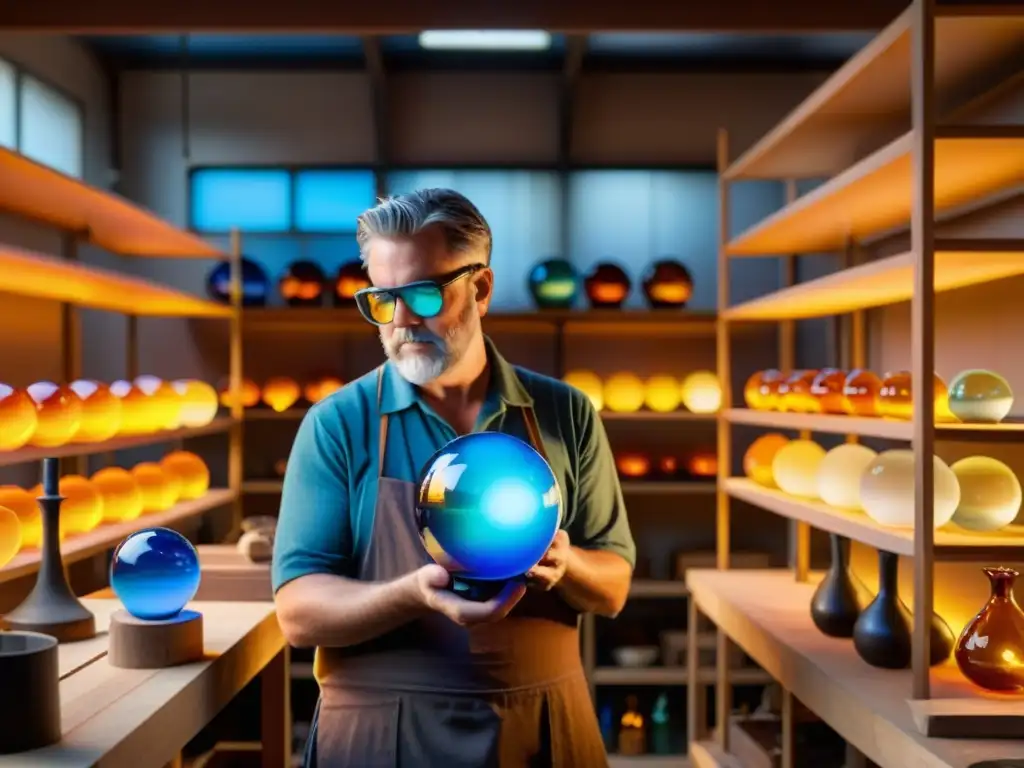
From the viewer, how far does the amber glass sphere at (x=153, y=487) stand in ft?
12.6

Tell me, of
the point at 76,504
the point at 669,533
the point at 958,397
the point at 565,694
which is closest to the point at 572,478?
the point at 565,694

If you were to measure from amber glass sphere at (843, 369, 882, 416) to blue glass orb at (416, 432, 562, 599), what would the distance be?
1.46m

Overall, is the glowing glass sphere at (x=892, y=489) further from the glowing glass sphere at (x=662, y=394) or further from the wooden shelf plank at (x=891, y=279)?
the glowing glass sphere at (x=662, y=394)

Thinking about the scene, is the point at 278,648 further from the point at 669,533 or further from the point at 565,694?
the point at 669,533

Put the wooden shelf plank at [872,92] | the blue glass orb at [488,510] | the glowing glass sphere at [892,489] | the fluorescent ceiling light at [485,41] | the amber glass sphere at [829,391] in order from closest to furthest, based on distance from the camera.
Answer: the blue glass orb at [488,510] → the wooden shelf plank at [872,92] → the glowing glass sphere at [892,489] → the amber glass sphere at [829,391] → the fluorescent ceiling light at [485,41]

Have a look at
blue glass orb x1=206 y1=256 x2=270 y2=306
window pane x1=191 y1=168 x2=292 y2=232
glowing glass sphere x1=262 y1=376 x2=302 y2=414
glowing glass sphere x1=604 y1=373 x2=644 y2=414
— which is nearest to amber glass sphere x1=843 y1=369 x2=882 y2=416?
glowing glass sphere x1=604 y1=373 x2=644 y2=414

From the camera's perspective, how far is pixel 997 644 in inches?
82.9

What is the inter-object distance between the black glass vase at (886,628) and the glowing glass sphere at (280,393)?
321 cm

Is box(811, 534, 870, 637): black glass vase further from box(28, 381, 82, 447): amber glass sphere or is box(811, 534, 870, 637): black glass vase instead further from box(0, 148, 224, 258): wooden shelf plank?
box(0, 148, 224, 258): wooden shelf plank

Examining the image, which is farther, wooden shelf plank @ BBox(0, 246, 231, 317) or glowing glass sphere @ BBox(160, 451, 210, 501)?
glowing glass sphere @ BBox(160, 451, 210, 501)

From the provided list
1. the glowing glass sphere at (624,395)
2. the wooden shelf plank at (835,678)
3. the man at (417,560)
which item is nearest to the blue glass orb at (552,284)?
the glowing glass sphere at (624,395)

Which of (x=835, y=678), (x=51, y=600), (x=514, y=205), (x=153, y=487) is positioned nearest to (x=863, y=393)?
(x=835, y=678)

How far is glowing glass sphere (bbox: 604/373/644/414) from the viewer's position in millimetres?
5016

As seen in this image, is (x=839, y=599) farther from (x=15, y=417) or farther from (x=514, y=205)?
(x=514, y=205)
